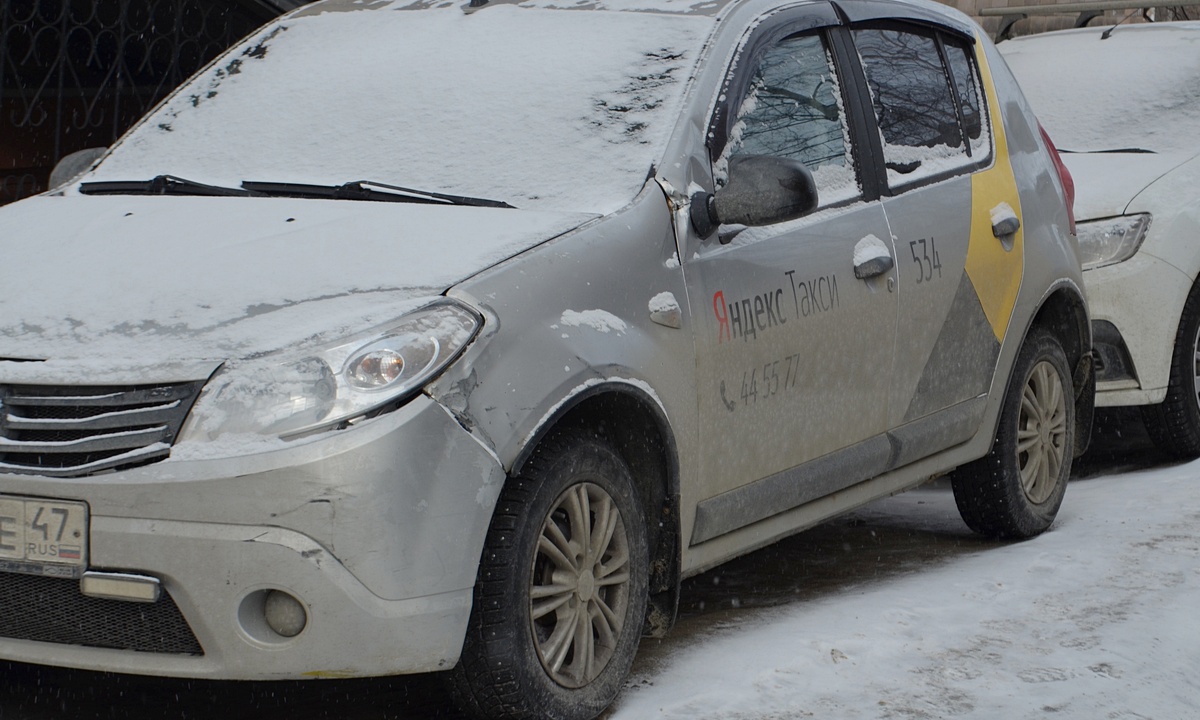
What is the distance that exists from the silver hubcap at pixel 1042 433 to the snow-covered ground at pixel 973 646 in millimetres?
205

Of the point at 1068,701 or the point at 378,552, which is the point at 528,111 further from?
the point at 1068,701

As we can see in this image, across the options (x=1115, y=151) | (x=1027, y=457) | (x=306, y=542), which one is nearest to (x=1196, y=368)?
(x=1115, y=151)

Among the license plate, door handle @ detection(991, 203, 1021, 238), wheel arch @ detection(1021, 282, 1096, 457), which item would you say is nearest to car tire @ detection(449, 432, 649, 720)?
the license plate

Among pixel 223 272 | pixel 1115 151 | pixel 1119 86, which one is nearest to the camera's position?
pixel 223 272

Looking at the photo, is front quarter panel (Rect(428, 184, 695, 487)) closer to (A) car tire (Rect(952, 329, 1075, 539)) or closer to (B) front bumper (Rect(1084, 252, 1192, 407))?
(A) car tire (Rect(952, 329, 1075, 539))

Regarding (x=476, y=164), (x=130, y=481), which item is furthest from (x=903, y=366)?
(x=130, y=481)

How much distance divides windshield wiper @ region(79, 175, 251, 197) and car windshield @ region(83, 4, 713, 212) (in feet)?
0.16

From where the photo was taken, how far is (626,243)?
12.6ft

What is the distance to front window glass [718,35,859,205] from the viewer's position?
4453 mm

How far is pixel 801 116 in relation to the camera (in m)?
4.64

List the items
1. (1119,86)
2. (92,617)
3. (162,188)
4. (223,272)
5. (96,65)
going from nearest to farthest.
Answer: (92,617) → (223,272) → (162,188) → (1119,86) → (96,65)

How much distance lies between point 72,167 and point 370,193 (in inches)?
48.7

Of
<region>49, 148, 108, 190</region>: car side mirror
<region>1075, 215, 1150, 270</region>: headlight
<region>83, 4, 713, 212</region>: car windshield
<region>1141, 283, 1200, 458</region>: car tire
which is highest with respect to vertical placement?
<region>83, 4, 713, 212</region>: car windshield

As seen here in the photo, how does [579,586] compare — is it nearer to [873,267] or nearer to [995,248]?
[873,267]
